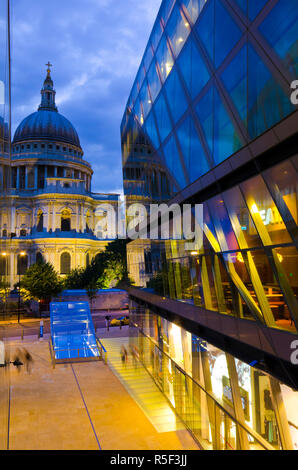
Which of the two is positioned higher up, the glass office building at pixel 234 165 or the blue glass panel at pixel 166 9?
the blue glass panel at pixel 166 9

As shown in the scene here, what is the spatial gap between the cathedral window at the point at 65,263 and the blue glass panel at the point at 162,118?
56743 mm

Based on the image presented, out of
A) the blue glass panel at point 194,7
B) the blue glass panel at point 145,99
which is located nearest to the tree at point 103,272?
the blue glass panel at point 145,99

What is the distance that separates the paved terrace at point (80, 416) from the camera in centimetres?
1269

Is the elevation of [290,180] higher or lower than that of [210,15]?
lower

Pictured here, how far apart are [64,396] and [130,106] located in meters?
16.9

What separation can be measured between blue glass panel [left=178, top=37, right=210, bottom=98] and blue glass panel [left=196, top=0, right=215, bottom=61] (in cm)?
50

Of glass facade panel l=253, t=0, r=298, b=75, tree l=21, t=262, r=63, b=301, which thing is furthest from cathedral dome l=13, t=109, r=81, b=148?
glass facade panel l=253, t=0, r=298, b=75

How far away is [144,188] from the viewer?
839 inches

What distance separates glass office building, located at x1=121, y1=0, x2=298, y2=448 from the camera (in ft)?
24.2

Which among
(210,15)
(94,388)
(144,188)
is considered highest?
(210,15)

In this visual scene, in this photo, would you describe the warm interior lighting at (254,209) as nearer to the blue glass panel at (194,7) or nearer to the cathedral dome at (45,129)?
the blue glass panel at (194,7)

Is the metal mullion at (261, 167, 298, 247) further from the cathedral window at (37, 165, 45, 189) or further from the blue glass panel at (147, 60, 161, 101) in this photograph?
the cathedral window at (37, 165, 45, 189)
